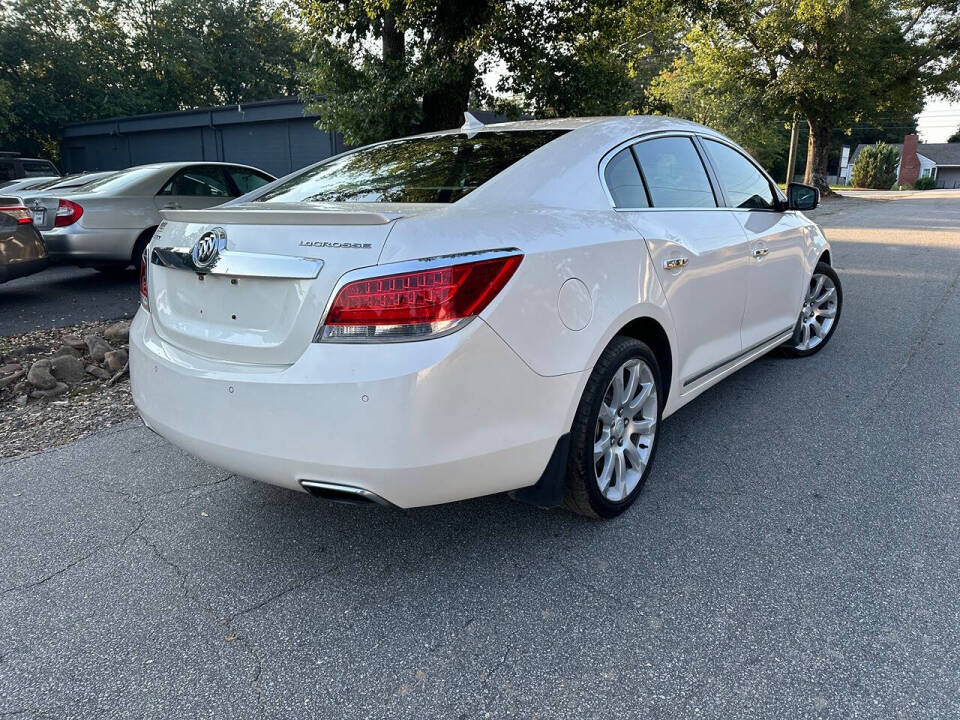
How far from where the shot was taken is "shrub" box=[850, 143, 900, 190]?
59.6 meters

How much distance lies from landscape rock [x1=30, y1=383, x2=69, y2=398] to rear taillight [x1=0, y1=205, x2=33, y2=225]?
3040mm

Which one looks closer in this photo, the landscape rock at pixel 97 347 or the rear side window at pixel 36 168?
the landscape rock at pixel 97 347

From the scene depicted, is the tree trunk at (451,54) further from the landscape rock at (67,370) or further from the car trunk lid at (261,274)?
the car trunk lid at (261,274)

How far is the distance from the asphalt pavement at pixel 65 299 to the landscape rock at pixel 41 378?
207 centimetres

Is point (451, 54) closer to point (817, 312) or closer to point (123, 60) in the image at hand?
point (817, 312)

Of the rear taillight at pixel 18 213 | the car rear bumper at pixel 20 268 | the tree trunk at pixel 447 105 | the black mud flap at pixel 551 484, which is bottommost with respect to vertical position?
the black mud flap at pixel 551 484

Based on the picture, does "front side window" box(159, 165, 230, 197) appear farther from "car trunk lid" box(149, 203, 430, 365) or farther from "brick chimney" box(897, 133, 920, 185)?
"brick chimney" box(897, 133, 920, 185)

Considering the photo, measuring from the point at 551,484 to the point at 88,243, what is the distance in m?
7.42

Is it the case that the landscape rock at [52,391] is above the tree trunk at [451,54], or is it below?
below

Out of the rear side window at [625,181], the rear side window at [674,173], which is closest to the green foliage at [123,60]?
the rear side window at [674,173]

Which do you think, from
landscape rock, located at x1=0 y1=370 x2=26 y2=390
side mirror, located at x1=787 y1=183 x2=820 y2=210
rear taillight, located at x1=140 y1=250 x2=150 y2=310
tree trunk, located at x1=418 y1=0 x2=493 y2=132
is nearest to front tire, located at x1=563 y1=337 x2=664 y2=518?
rear taillight, located at x1=140 y1=250 x2=150 y2=310

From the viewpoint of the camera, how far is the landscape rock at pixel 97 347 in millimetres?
5188

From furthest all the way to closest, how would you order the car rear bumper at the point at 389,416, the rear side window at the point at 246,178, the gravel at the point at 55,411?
the rear side window at the point at 246,178 < the gravel at the point at 55,411 < the car rear bumper at the point at 389,416

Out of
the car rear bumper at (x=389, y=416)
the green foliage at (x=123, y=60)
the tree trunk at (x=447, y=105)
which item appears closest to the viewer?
the car rear bumper at (x=389, y=416)
